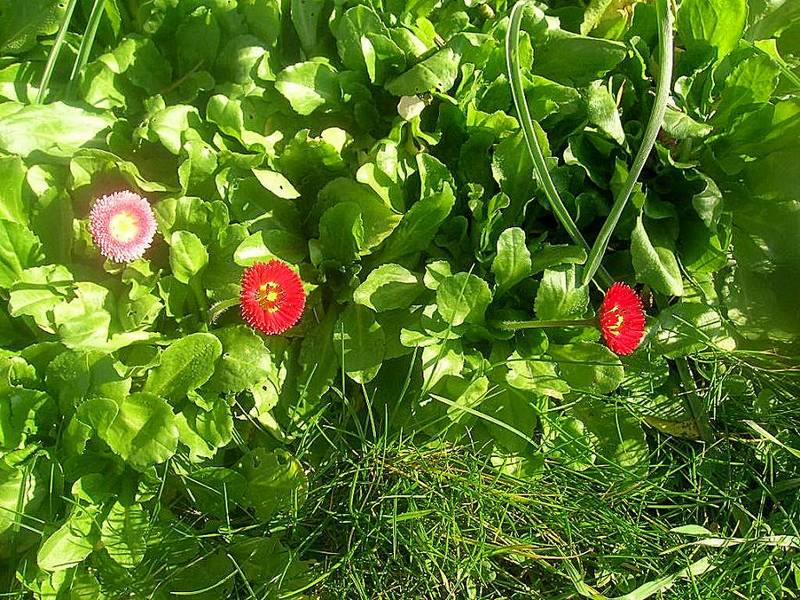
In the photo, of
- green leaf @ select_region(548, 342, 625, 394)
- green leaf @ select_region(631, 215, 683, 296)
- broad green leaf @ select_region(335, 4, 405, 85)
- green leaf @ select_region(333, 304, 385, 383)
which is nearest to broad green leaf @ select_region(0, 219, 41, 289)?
green leaf @ select_region(333, 304, 385, 383)

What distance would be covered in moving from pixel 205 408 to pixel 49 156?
2.22ft

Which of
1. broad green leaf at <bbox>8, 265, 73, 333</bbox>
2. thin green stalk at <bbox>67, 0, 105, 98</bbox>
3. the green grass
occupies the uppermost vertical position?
thin green stalk at <bbox>67, 0, 105, 98</bbox>

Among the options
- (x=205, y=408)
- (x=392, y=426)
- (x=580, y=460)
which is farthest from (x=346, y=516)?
(x=580, y=460)

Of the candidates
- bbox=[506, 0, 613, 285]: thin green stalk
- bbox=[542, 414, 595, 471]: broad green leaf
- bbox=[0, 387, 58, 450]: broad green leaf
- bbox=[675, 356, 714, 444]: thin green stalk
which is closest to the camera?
bbox=[506, 0, 613, 285]: thin green stalk

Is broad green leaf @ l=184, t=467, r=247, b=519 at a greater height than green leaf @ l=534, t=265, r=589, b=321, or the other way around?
green leaf @ l=534, t=265, r=589, b=321

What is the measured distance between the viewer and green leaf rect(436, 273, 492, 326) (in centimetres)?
169

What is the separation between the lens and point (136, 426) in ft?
5.22

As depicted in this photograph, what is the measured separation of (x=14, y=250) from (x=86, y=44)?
1.66 ft

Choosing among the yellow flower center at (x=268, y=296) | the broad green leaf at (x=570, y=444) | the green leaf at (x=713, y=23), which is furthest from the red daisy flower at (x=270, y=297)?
the green leaf at (x=713, y=23)

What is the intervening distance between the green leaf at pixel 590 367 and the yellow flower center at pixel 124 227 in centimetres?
95

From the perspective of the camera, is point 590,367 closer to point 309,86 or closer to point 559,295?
point 559,295

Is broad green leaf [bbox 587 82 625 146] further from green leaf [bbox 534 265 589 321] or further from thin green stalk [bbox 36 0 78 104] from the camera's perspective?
thin green stalk [bbox 36 0 78 104]

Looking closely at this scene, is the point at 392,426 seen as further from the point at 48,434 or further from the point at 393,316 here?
the point at 48,434

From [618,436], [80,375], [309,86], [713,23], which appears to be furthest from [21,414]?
[713,23]
